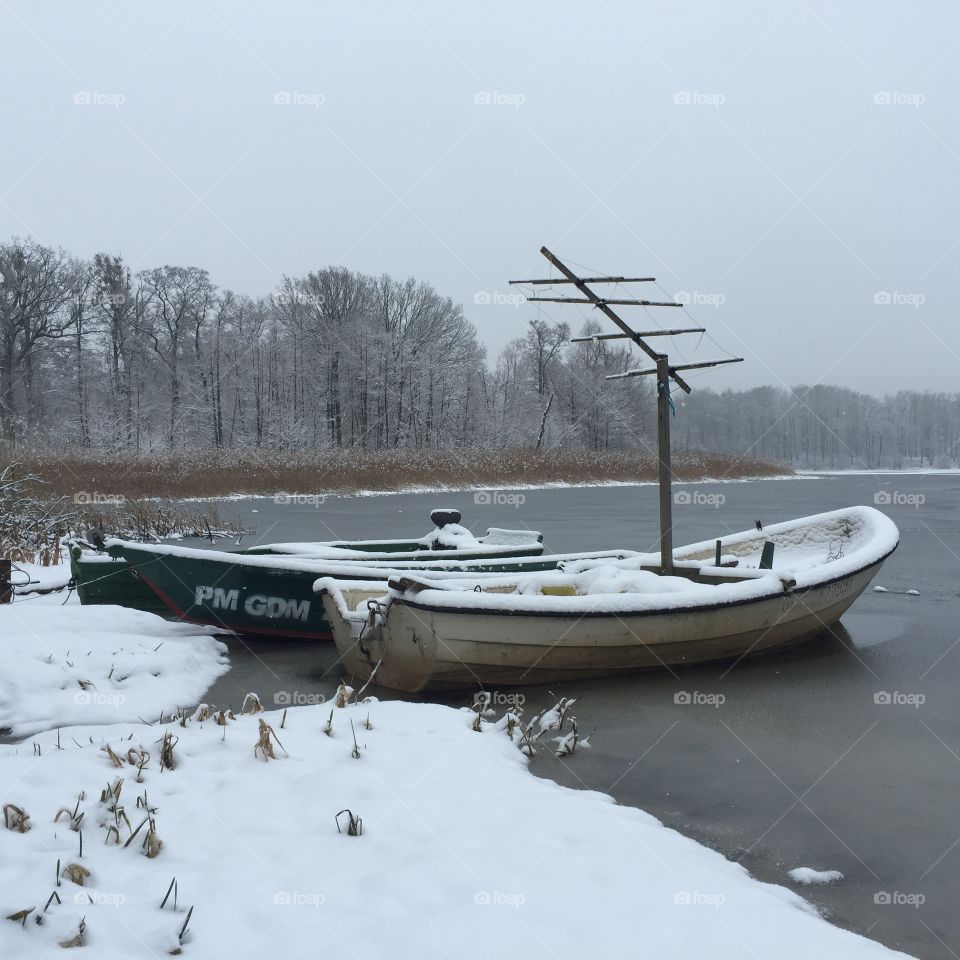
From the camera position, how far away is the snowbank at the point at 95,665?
18.1 feet

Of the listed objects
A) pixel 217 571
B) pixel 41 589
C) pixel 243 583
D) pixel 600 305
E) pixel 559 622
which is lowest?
pixel 41 589

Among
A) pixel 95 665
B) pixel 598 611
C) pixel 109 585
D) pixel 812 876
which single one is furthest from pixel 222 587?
pixel 812 876

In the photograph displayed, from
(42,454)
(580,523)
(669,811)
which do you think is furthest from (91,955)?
(42,454)

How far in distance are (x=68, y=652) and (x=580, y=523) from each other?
562 inches

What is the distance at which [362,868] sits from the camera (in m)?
3.13

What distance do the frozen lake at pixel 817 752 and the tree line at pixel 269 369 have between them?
34.6m

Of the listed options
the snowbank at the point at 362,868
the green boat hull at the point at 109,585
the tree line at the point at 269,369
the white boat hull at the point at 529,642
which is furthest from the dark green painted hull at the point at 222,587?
the tree line at the point at 269,369

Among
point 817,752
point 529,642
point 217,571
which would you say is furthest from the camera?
point 217,571

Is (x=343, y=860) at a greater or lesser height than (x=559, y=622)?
lesser

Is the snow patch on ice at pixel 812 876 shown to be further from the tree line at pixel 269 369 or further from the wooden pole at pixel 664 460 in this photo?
the tree line at pixel 269 369

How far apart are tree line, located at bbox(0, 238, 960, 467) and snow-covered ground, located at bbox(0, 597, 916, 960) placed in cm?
3703

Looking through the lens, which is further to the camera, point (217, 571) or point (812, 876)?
point (217, 571)

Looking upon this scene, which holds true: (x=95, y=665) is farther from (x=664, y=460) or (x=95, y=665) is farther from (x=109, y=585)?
(x=664, y=460)

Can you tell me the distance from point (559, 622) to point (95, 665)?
348cm
